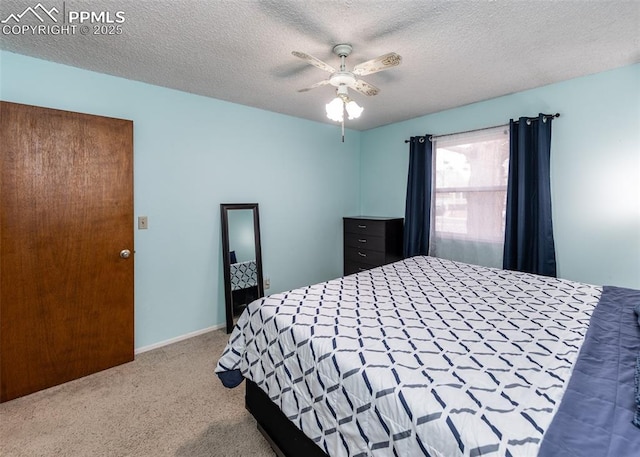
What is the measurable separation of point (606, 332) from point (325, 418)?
1.35 m

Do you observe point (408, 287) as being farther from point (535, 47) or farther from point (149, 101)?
point (149, 101)

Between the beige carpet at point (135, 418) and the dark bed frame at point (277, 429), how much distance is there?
0.41 feet

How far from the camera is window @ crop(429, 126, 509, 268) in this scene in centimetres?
302

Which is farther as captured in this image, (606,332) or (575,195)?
(575,195)

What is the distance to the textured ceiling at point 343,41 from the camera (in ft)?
5.16

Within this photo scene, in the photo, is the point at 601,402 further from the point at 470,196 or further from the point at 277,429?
the point at 470,196

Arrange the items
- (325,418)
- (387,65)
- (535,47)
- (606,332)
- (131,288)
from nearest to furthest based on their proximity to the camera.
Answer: (325,418) → (606,332) → (387,65) → (535,47) → (131,288)

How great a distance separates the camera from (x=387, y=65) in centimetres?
169

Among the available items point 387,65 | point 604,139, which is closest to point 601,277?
point 604,139

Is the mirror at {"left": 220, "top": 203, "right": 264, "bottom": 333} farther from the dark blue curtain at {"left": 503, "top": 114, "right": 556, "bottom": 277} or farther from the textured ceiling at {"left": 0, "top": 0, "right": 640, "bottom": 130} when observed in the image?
the dark blue curtain at {"left": 503, "top": 114, "right": 556, "bottom": 277}

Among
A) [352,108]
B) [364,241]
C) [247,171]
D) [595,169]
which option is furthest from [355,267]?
[595,169]

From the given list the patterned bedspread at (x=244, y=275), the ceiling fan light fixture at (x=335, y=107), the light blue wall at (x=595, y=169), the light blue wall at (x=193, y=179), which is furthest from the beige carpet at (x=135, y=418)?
the light blue wall at (x=595, y=169)

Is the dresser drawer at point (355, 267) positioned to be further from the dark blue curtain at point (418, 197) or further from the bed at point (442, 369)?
the bed at point (442, 369)

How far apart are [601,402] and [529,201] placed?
229 cm
